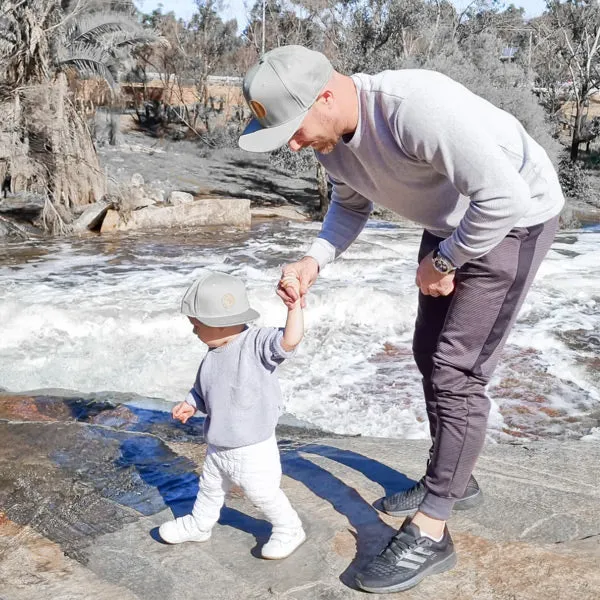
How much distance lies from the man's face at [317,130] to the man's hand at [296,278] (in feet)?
1.30

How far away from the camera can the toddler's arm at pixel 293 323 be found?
230cm

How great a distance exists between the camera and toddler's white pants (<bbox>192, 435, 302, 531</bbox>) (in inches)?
98.0

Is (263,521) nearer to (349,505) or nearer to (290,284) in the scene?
(349,505)

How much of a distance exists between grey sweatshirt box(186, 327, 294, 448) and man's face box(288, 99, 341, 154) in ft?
1.91

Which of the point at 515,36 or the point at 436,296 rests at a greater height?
the point at 515,36

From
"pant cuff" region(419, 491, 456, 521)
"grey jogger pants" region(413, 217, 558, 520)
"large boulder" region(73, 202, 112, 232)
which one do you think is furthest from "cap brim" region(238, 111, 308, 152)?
"large boulder" region(73, 202, 112, 232)

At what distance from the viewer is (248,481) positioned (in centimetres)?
249

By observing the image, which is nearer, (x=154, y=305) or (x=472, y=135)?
(x=472, y=135)

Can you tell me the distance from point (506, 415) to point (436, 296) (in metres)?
3.21

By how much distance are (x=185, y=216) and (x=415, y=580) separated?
43.9 ft

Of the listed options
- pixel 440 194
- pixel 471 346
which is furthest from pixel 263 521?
pixel 440 194

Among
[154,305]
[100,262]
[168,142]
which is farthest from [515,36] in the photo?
[154,305]

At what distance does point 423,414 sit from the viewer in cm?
545

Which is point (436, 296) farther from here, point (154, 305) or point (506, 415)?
point (154, 305)
